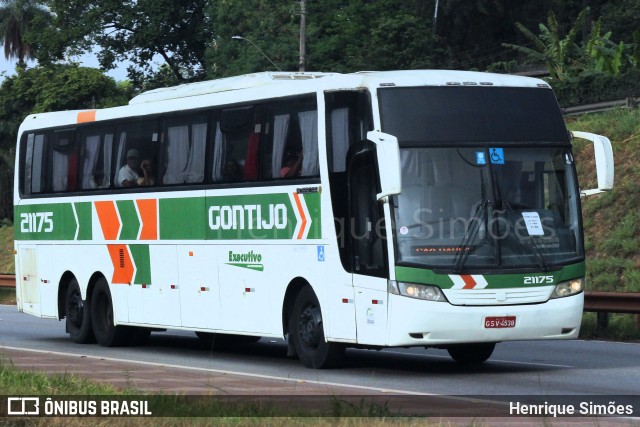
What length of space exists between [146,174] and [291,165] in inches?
155

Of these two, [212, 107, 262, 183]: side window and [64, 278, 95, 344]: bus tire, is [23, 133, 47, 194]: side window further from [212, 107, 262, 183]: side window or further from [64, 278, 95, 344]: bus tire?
[212, 107, 262, 183]: side window

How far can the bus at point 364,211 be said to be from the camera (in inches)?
598

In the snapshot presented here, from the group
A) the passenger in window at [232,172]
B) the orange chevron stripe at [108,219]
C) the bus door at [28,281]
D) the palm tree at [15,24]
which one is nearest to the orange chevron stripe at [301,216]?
the passenger in window at [232,172]

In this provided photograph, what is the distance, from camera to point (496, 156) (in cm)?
1562

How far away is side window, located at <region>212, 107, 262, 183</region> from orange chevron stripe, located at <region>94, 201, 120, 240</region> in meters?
2.97

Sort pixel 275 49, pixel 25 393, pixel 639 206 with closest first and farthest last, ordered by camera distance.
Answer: pixel 25 393
pixel 639 206
pixel 275 49

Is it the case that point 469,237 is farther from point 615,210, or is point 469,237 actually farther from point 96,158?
point 615,210

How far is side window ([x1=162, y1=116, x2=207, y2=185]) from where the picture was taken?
19.0 m

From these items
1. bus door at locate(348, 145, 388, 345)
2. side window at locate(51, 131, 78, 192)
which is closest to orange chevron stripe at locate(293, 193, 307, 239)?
bus door at locate(348, 145, 388, 345)

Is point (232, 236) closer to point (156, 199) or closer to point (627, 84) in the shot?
point (156, 199)

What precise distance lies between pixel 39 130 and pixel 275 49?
3792 cm

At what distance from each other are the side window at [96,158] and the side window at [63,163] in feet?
0.85

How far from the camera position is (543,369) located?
16.5 meters

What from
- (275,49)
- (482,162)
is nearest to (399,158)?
(482,162)
